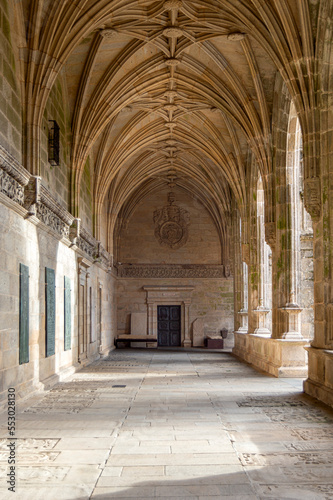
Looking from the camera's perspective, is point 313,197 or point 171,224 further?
point 171,224

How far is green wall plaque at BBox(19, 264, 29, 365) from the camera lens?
26.0ft

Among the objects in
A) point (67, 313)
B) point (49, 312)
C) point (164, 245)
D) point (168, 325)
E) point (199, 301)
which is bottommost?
point (168, 325)

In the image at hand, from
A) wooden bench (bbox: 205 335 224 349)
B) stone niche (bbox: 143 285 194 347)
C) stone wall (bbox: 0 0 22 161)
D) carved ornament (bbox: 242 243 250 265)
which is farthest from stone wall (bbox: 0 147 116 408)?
stone niche (bbox: 143 285 194 347)

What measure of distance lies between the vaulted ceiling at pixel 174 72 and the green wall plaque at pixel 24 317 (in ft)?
9.34

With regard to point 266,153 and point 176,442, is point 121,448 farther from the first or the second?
point 266,153

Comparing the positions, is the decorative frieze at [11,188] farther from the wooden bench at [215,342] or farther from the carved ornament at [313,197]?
the wooden bench at [215,342]

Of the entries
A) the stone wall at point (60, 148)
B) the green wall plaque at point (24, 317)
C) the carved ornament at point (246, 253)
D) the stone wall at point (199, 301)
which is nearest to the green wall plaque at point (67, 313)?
the stone wall at point (60, 148)

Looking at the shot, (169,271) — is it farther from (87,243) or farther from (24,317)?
(24,317)

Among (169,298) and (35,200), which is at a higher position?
(35,200)

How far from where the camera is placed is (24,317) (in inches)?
318

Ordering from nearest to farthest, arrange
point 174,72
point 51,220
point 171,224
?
point 51,220, point 174,72, point 171,224

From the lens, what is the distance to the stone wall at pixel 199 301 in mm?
24703

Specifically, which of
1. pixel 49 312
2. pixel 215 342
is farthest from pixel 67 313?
pixel 215 342

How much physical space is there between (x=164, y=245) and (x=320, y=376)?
17.5 metres
